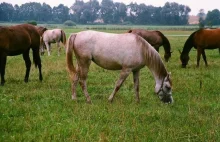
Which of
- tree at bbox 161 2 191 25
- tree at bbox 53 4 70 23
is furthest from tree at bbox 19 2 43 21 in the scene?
tree at bbox 161 2 191 25

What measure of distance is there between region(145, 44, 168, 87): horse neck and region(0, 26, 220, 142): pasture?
0.68 m

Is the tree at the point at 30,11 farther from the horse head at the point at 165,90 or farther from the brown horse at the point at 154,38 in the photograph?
the horse head at the point at 165,90

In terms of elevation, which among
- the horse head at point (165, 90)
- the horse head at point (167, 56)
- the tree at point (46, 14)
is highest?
the tree at point (46, 14)

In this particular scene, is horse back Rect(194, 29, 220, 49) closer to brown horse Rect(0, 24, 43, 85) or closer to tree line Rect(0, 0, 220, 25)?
brown horse Rect(0, 24, 43, 85)

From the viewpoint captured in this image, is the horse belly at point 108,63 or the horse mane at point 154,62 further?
the horse belly at point 108,63

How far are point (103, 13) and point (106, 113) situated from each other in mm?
143092

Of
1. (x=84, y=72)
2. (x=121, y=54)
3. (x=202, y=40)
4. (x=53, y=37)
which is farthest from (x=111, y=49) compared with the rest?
(x=53, y=37)

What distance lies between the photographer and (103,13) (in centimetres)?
14725

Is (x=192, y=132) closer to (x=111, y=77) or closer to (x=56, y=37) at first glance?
(x=111, y=77)

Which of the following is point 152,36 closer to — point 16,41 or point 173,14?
point 16,41

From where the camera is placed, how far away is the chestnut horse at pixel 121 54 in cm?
801

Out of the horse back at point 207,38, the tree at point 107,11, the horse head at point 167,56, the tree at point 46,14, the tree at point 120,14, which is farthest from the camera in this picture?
the tree at point 107,11

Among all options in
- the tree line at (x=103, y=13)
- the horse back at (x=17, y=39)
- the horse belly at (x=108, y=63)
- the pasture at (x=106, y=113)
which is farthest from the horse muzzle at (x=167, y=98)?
the tree line at (x=103, y=13)

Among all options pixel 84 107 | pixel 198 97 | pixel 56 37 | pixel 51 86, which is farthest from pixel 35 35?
pixel 56 37
